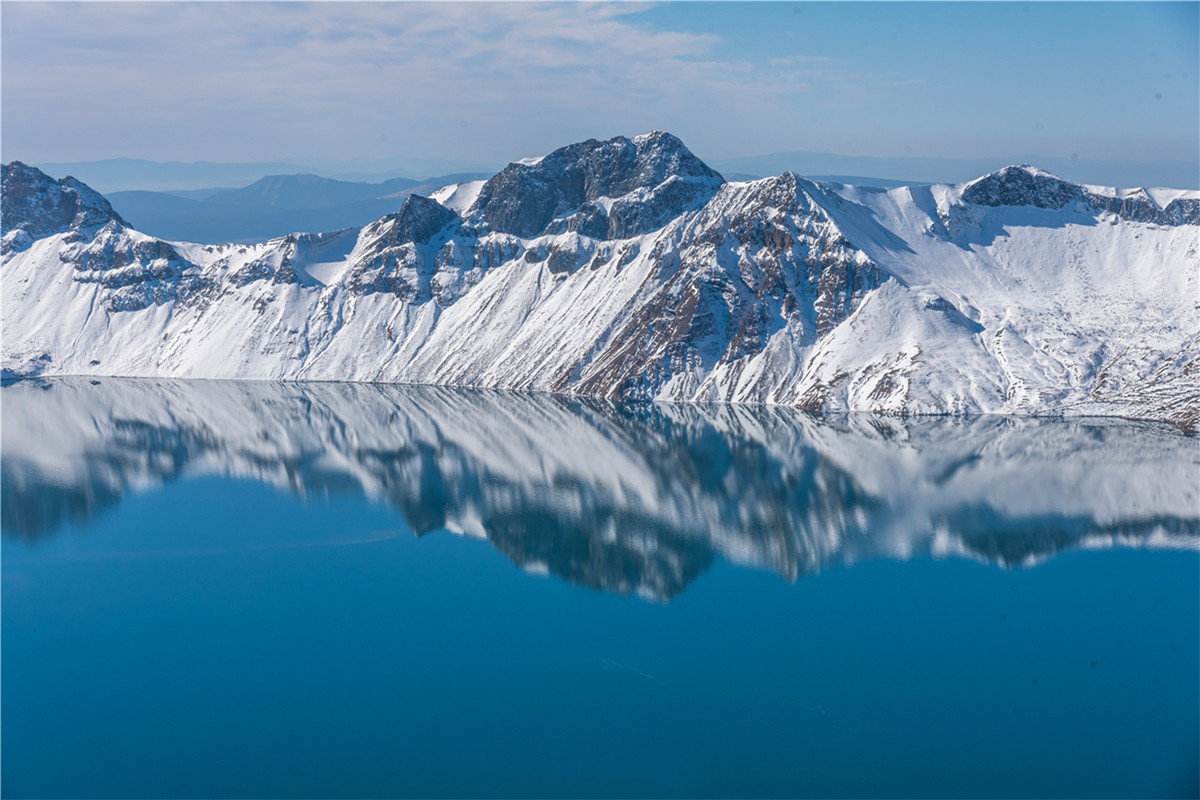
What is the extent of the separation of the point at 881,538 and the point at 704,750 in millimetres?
41518

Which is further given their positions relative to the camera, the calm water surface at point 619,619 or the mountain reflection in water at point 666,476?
the mountain reflection in water at point 666,476

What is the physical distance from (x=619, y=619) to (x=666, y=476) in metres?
43.8

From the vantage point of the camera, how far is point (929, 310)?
16462 cm

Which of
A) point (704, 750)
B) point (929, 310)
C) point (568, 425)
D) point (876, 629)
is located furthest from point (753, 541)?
point (929, 310)

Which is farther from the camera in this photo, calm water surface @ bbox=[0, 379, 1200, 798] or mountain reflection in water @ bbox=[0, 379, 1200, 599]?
mountain reflection in water @ bbox=[0, 379, 1200, 599]

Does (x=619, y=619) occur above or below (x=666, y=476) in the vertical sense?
above

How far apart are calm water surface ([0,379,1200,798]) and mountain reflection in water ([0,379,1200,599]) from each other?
0.65m

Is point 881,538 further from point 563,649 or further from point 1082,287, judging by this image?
point 1082,287

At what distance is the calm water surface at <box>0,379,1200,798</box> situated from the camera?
53719mm

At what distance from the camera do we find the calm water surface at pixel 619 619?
5372cm

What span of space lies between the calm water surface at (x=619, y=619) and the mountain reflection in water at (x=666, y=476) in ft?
2.14

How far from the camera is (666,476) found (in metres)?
116

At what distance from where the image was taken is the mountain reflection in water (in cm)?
8938

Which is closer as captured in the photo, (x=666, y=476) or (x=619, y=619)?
(x=619, y=619)
